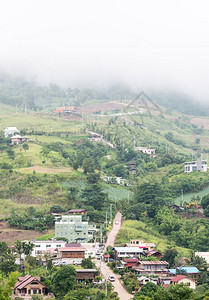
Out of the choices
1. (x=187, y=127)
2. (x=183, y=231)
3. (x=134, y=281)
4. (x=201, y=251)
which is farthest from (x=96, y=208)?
(x=187, y=127)

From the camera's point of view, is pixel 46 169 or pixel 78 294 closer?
pixel 78 294

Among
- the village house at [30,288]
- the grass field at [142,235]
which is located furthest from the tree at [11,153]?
the village house at [30,288]

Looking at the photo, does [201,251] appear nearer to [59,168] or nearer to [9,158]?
[59,168]

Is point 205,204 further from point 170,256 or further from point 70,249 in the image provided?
point 70,249

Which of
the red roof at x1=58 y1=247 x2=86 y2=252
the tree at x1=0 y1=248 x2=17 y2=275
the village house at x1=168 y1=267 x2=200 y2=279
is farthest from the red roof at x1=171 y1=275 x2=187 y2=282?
the tree at x1=0 y1=248 x2=17 y2=275

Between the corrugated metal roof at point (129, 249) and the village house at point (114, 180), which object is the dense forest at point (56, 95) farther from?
the corrugated metal roof at point (129, 249)

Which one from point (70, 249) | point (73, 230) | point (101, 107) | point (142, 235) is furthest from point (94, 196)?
point (101, 107)

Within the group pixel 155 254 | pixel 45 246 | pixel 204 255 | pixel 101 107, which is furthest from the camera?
pixel 101 107
